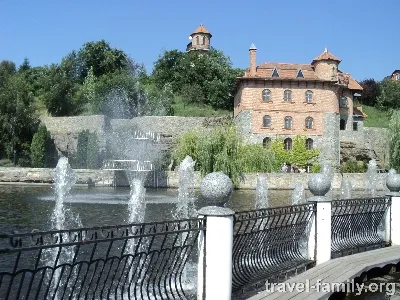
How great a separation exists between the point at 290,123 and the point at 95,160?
16846 mm

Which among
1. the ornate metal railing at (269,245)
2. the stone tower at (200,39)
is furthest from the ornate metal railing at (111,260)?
the stone tower at (200,39)

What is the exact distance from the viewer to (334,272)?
632 centimetres

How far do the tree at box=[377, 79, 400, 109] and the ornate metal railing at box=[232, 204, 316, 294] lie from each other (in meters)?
57.9

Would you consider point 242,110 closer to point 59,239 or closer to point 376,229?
point 376,229

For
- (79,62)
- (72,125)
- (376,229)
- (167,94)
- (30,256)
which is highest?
(79,62)

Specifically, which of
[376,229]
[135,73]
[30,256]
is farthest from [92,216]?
[135,73]

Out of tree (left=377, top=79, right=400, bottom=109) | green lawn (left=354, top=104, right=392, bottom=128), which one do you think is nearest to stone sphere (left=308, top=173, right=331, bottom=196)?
green lawn (left=354, top=104, right=392, bottom=128)

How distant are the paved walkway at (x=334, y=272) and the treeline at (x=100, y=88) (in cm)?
3465

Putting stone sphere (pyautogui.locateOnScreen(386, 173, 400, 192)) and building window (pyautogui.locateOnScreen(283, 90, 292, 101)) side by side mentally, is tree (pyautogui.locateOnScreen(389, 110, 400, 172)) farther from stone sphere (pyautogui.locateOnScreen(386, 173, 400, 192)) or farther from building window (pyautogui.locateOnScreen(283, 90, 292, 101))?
stone sphere (pyautogui.locateOnScreen(386, 173, 400, 192))

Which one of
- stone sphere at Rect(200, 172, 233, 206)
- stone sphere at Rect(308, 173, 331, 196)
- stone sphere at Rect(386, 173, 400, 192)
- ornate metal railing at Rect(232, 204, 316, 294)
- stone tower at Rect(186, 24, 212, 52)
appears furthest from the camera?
A: stone tower at Rect(186, 24, 212, 52)

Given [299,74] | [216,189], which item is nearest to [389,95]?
[299,74]

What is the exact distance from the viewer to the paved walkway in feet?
17.2

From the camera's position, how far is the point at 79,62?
6009cm

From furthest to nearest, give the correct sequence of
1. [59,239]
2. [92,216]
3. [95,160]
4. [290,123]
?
1. [290,123]
2. [95,160]
3. [92,216]
4. [59,239]
